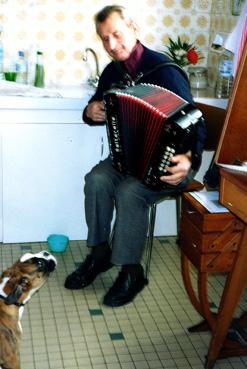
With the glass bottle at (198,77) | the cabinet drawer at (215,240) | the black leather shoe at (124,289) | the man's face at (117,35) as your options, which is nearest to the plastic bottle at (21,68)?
the man's face at (117,35)

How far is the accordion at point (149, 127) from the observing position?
2207mm

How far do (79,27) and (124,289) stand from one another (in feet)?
4.98

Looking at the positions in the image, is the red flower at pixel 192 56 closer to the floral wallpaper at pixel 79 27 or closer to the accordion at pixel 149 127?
the floral wallpaper at pixel 79 27

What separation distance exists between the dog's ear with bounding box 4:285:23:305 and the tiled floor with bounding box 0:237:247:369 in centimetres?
30

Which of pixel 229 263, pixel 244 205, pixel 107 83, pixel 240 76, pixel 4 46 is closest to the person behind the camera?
pixel 244 205

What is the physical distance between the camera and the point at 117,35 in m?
2.59

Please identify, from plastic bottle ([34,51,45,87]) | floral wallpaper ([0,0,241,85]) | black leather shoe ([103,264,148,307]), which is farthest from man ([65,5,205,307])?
floral wallpaper ([0,0,241,85])

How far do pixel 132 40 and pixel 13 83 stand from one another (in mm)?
807

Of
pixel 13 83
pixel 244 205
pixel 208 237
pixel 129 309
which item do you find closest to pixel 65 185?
pixel 13 83

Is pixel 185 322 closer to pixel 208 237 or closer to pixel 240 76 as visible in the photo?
pixel 208 237

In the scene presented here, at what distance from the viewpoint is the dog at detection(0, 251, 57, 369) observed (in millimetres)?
1970

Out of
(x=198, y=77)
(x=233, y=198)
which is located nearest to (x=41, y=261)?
(x=233, y=198)

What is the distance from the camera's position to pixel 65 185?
3115mm

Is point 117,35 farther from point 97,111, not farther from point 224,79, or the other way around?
point 224,79
